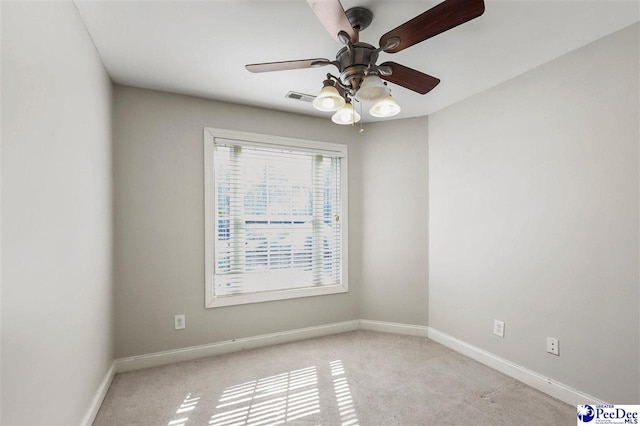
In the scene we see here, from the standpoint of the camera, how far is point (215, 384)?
2.46 metres

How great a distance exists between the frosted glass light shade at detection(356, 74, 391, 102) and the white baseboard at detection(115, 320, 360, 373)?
2.50m

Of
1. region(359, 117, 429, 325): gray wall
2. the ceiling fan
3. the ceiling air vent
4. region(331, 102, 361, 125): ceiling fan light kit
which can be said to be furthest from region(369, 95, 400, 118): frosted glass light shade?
region(359, 117, 429, 325): gray wall

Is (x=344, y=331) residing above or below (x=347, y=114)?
below

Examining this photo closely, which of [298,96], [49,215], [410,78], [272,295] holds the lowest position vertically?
[272,295]

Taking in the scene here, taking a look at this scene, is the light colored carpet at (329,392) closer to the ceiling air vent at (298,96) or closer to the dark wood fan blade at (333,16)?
the dark wood fan blade at (333,16)

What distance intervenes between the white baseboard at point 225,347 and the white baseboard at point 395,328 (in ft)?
0.37

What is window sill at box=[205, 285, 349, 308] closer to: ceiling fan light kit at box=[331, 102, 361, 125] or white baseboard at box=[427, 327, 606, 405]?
white baseboard at box=[427, 327, 606, 405]

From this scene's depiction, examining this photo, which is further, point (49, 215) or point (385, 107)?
point (385, 107)

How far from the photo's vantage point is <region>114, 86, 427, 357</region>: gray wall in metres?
2.72

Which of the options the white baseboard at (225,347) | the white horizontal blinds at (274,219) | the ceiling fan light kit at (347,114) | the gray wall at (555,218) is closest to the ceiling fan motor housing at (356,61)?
the ceiling fan light kit at (347,114)

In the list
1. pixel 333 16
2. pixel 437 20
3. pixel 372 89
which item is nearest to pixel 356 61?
pixel 372 89

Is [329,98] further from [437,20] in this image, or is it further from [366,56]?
[437,20]

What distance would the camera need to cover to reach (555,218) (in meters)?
2.29

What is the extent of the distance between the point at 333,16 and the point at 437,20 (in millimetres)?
454
